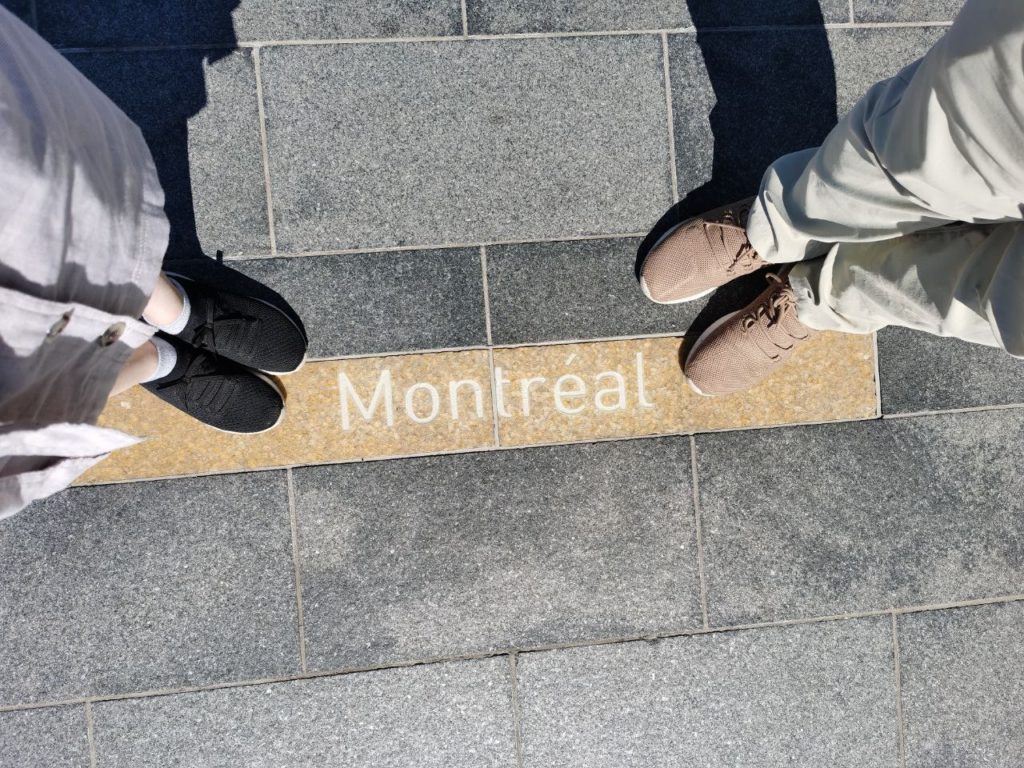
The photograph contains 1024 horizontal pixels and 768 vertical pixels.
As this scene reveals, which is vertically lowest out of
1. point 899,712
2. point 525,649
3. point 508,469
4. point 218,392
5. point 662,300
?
point 899,712

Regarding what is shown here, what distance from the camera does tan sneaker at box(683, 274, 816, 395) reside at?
2377 mm

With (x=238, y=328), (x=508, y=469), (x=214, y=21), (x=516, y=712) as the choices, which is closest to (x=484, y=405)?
(x=508, y=469)

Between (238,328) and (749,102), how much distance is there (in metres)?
2.05

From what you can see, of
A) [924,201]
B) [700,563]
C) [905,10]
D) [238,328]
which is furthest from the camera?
[905,10]

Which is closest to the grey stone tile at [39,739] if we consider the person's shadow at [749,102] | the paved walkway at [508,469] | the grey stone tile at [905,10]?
the paved walkway at [508,469]

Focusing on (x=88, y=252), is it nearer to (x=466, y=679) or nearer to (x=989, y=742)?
(x=466, y=679)

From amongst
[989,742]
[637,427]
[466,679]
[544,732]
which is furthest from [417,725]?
[989,742]

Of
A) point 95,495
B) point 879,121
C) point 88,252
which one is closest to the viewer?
point 88,252

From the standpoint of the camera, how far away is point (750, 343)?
94.5 inches

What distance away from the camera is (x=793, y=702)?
8.36 feet

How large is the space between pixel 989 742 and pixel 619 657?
147cm

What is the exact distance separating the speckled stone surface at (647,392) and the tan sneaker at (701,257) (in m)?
0.23

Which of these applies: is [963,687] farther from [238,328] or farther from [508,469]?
[238,328]

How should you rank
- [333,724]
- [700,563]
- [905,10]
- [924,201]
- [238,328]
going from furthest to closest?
[905,10] → [700,563] → [333,724] → [238,328] → [924,201]
